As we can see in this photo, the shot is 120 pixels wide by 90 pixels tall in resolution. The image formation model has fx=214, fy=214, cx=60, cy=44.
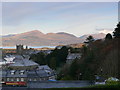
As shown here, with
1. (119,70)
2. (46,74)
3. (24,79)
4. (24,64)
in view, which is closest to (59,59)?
(24,64)

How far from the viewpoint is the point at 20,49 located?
2567 cm

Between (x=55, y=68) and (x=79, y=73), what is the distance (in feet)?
17.9

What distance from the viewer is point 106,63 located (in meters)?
7.58

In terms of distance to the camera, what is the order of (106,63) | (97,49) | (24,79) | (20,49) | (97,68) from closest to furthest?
1. (106,63)
2. (97,68)
3. (97,49)
4. (24,79)
5. (20,49)

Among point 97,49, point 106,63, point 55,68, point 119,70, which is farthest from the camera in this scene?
point 55,68

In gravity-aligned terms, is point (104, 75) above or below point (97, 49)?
below

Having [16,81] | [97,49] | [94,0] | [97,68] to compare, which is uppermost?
[94,0]

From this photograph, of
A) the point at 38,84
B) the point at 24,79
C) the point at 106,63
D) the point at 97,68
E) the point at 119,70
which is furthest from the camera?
the point at 24,79

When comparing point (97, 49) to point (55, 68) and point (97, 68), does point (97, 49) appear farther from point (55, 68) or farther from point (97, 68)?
point (55, 68)

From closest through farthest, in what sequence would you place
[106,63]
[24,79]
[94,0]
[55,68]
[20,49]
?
[94,0]
[106,63]
[24,79]
[55,68]
[20,49]

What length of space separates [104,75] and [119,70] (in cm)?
57

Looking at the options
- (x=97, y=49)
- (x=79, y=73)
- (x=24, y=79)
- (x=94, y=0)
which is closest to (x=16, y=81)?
(x=24, y=79)

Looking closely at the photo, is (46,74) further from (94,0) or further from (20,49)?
(20,49)

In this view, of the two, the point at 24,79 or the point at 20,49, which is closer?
the point at 24,79
